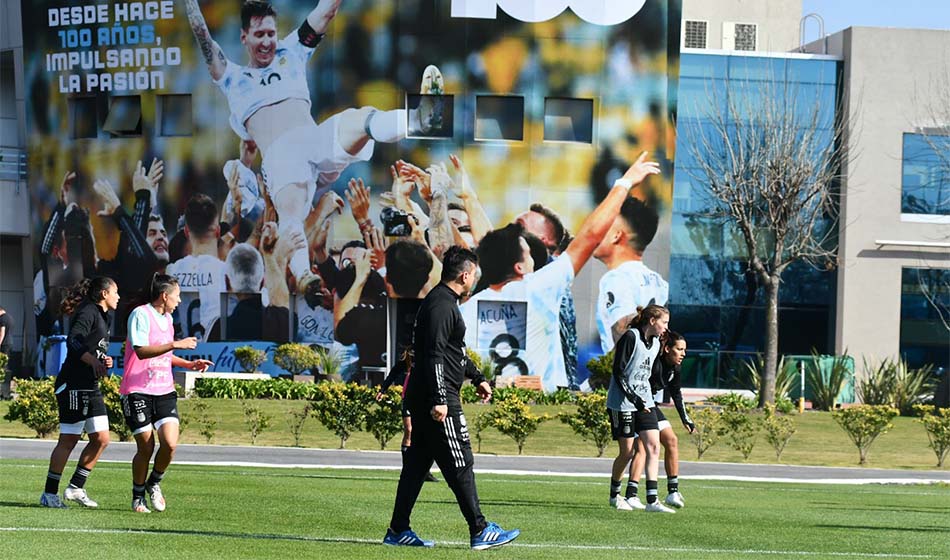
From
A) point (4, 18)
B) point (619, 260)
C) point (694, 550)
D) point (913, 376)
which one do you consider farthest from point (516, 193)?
point (694, 550)

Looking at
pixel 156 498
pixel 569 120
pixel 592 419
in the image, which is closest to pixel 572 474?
pixel 592 419

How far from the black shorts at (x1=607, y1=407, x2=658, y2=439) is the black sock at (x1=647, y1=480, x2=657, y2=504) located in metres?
0.53

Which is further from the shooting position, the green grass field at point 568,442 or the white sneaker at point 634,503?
the green grass field at point 568,442

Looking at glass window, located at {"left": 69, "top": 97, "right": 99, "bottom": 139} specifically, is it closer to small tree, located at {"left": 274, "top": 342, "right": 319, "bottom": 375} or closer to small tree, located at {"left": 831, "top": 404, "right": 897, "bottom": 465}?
small tree, located at {"left": 274, "top": 342, "right": 319, "bottom": 375}

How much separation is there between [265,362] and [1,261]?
13.0 m

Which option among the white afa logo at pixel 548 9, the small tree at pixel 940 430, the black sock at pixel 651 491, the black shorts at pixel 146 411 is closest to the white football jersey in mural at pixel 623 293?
the white afa logo at pixel 548 9

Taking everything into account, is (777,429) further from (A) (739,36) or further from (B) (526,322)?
(A) (739,36)

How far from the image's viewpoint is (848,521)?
14461mm

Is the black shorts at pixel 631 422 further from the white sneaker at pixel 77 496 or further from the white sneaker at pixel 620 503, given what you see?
the white sneaker at pixel 77 496

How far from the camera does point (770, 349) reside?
40.0 m

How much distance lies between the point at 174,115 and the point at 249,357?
25.6ft

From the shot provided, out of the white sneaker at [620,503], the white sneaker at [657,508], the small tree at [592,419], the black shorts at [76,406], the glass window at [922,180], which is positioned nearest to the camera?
the black shorts at [76,406]

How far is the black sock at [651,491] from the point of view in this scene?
1430 cm

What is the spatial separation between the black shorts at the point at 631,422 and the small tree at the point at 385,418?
1236 cm
